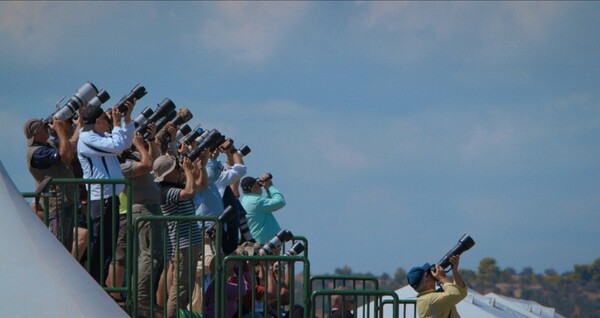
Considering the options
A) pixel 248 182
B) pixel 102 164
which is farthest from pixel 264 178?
pixel 102 164

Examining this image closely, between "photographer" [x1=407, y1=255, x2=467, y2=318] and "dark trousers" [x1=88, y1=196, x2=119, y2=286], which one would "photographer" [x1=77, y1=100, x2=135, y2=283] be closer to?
"dark trousers" [x1=88, y1=196, x2=119, y2=286]

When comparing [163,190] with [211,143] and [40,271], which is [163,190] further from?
[40,271]

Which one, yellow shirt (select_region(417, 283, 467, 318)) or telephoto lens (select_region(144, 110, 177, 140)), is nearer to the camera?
yellow shirt (select_region(417, 283, 467, 318))

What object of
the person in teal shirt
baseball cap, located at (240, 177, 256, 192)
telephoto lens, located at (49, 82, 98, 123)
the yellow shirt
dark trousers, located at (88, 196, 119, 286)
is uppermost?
telephoto lens, located at (49, 82, 98, 123)

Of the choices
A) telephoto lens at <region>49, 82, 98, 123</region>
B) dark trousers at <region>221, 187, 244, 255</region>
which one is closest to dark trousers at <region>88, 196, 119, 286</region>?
telephoto lens at <region>49, 82, 98, 123</region>

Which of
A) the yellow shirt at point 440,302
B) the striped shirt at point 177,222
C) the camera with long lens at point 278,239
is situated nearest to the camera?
the striped shirt at point 177,222

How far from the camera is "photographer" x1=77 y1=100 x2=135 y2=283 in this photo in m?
12.6

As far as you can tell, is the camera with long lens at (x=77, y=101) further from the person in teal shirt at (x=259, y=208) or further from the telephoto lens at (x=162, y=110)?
the person in teal shirt at (x=259, y=208)

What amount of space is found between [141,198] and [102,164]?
60cm

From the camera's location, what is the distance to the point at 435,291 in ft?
46.9

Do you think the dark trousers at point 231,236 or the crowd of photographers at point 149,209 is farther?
the dark trousers at point 231,236

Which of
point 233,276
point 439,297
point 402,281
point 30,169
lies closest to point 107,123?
point 30,169

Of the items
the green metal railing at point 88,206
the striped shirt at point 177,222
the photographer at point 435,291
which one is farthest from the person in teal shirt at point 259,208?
the green metal railing at point 88,206

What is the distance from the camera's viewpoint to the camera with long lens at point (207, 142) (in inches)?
584
